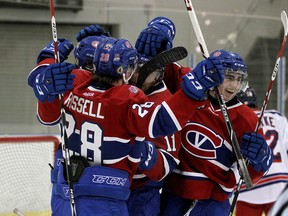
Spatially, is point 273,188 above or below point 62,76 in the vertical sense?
below

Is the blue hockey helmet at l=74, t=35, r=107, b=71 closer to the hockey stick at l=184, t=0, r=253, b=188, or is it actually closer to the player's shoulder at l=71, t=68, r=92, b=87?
the player's shoulder at l=71, t=68, r=92, b=87

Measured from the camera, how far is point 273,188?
4402mm

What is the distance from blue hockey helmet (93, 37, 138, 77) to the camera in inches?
97.8

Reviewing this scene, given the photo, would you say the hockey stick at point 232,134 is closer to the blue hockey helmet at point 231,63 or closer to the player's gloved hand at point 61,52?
the blue hockey helmet at point 231,63

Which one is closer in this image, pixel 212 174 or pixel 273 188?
pixel 212 174

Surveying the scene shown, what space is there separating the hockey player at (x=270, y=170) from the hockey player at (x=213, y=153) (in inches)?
49.0

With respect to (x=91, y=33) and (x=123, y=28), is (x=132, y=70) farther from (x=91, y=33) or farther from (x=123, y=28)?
(x=123, y=28)

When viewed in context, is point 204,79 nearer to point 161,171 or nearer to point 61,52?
point 161,171

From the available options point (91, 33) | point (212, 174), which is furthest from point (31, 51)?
point (212, 174)

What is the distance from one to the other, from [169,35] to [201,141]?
0.47 m

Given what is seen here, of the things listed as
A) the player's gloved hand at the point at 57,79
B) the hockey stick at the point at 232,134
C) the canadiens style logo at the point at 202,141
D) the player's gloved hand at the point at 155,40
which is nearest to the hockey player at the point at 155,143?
the player's gloved hand at the point at 155,40

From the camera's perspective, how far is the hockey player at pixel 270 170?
4.23 m

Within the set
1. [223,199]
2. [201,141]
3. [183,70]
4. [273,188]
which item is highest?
[183,70]

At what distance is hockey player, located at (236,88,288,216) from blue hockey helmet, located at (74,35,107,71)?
1.43 meters
